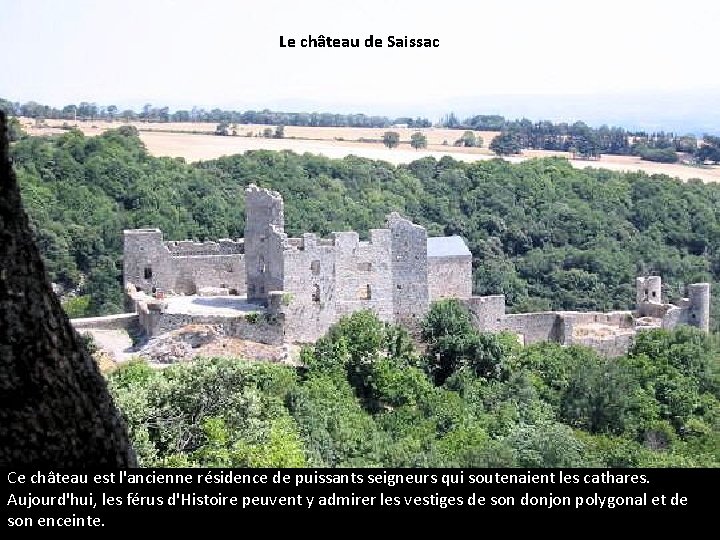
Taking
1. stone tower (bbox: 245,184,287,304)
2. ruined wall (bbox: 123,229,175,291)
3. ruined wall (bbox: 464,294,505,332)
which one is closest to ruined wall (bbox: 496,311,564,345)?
ruined wall (bbox: 464,294,505,332)

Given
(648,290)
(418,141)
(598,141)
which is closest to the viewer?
(648,290)

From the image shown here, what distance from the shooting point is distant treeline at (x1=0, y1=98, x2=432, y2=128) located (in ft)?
317

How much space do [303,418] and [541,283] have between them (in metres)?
30.5

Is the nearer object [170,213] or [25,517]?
[25,517]

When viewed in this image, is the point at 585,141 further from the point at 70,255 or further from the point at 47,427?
the point at 47,427

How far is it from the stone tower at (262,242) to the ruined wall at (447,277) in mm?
3858

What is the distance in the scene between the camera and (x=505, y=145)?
8675 centimetres

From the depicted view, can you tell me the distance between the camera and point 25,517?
690 cm

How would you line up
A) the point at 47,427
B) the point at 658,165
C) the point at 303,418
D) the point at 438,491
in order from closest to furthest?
the point at 47,427, the point at 438,491, the point at 303,418, the point at 658,165

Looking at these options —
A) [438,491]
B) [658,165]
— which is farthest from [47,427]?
[658,165]

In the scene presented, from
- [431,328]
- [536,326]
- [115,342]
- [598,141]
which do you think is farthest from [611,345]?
[598,141]

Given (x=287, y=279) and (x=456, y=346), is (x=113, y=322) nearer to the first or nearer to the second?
(x=287, y=279)

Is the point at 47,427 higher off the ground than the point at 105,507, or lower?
higher

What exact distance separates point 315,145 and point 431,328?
4857 centimetres
